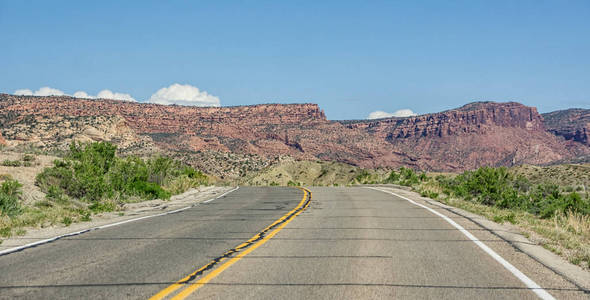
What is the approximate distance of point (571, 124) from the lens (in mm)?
169625

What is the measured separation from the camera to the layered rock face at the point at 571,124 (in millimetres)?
159250

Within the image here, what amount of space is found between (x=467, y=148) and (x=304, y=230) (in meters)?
156

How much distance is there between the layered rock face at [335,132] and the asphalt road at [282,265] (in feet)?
223

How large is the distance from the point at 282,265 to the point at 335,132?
12570 cm

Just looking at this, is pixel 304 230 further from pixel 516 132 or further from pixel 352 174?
pixel 516 132

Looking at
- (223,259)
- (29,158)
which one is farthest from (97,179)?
(223,259)

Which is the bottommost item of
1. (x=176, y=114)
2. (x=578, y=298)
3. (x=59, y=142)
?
(x=578, y=298)

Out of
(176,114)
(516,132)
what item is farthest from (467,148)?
(176,114)

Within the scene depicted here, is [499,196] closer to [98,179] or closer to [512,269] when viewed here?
[98,179]

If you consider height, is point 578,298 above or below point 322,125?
below

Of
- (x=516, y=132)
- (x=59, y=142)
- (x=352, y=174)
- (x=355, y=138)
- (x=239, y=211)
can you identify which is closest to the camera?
(x=239, y=211)

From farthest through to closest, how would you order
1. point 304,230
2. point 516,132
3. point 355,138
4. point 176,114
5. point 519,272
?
point 516,132 → point 355,138 → point 176,114 → point 304,230 → point 519,272

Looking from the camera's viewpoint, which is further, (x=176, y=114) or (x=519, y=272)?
(x=176, y=114)

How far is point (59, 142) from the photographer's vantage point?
6391cm
